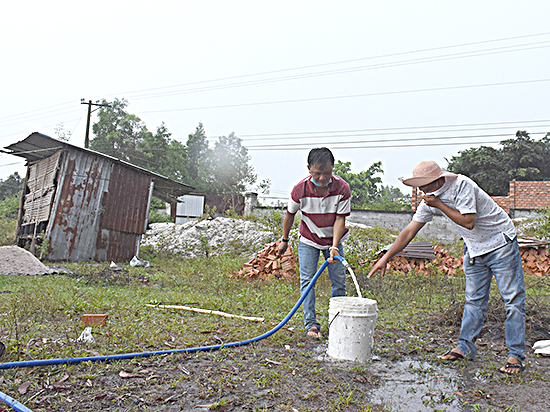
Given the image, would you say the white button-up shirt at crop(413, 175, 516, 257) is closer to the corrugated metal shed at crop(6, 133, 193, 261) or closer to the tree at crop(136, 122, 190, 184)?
the corrugated metal shed at crop(6, 133, 193, 261)

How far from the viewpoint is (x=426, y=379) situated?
9.70ft

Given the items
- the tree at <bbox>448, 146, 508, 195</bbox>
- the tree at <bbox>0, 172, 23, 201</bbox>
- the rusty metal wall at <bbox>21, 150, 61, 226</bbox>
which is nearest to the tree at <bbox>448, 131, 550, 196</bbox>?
the tree at <bbox>448, 146, 508, 195</bbox>

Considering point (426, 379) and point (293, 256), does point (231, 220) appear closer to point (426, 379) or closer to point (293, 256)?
point (293, 256)

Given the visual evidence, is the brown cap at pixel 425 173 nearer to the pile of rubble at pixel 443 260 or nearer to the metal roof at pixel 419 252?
the pile of rubble at pixel 443 260

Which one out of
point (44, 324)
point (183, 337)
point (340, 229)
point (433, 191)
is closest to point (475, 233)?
point (433, 191)

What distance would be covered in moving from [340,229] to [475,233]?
119cm

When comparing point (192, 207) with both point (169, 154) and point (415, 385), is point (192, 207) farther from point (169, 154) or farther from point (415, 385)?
point (415, 385)

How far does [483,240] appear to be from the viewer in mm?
3203

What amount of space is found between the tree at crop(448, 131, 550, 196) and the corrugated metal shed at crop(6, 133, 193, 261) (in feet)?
73.8

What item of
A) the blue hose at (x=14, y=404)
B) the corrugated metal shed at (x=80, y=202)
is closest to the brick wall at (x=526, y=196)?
the corrugated metal shed at (x=80, y=202)

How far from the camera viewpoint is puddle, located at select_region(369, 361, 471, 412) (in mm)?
2480

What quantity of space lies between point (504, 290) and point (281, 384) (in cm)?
189

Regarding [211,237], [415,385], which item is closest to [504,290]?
[415,385]

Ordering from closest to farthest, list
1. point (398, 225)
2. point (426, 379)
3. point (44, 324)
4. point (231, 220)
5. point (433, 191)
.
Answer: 1. point (426, 379)
2. point (433, 191)
3. point (44, 324)
4. point (231, 220)
5. point (398, 225)
